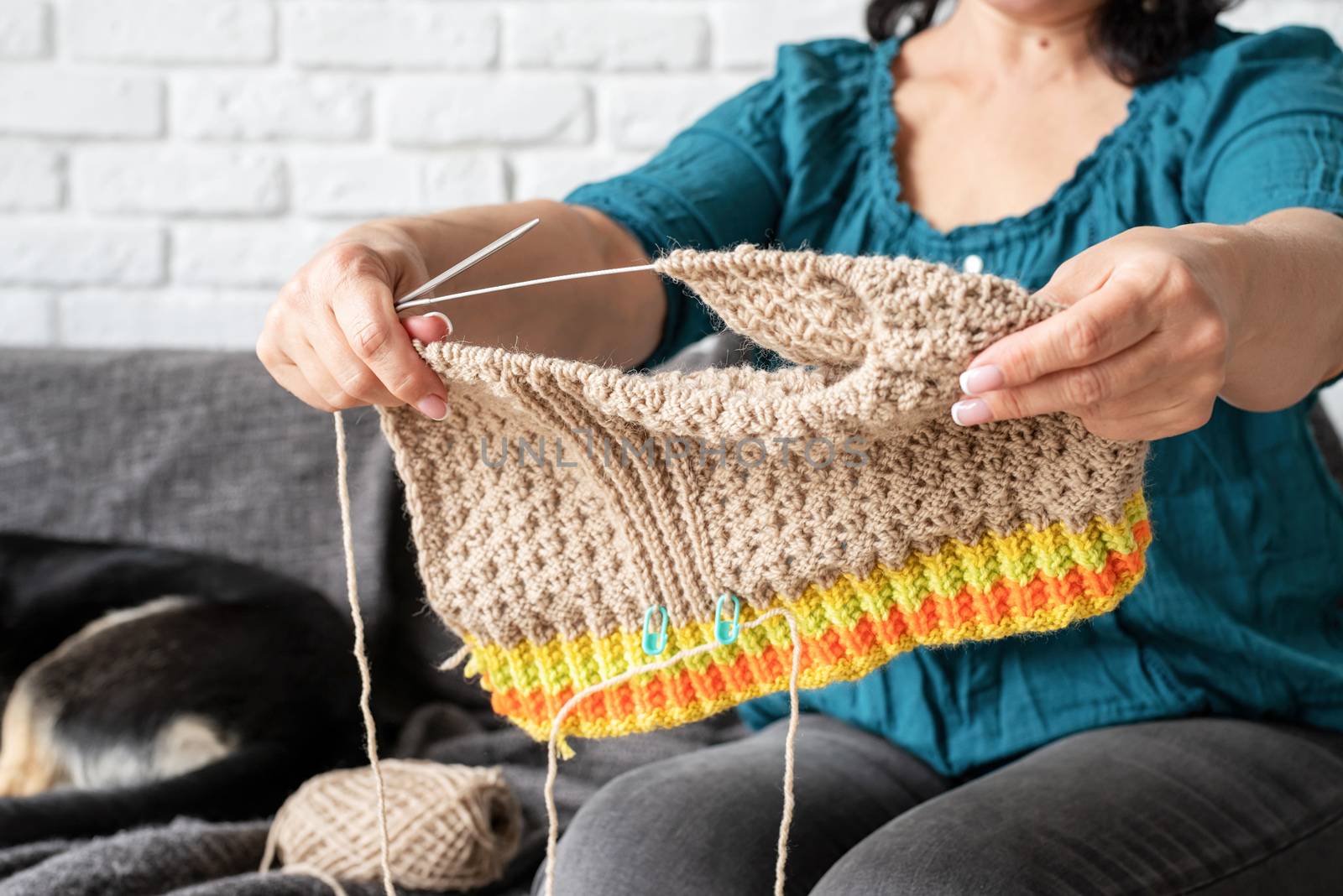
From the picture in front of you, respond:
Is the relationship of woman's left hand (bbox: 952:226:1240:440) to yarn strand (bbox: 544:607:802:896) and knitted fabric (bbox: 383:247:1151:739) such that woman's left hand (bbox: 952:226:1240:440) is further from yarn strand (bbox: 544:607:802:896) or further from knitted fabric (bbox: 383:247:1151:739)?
yarn strand (bbox: 544:607:802:896)

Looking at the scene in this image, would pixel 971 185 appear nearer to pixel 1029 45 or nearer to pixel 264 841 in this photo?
pixel 1029 45

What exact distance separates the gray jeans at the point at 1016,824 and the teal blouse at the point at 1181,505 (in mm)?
40

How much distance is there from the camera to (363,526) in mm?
1393

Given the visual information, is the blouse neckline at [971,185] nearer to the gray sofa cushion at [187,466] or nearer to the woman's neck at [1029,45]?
the woman's neck at [1029,45]

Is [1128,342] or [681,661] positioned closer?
[1128,342]

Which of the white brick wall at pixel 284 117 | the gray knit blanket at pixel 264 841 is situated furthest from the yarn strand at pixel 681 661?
the white brick wall at pixel 284 117

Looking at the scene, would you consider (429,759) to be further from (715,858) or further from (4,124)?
(4,124)

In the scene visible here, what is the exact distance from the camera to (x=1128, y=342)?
557 millimetres

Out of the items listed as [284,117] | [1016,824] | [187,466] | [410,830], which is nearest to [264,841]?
[410,830]

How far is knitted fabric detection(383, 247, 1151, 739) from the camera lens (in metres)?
Answer: 0.64

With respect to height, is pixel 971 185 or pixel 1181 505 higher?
pixel 971 185

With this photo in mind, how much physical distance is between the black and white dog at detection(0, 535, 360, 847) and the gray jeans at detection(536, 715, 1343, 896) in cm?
53

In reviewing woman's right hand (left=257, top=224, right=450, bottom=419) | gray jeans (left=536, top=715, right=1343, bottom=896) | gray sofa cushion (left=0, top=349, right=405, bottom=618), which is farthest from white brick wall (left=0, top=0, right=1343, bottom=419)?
gray jeans (left=536, top=715, right=1343, bottom=896)

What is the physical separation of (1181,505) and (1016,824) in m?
0.32
